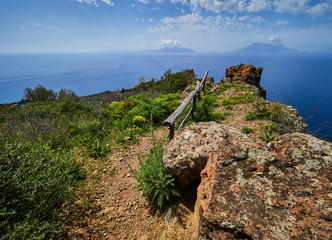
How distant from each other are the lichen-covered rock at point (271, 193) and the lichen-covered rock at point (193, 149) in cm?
85

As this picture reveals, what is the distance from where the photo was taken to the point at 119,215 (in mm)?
3629

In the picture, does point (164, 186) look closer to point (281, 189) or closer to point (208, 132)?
point (208, 132)

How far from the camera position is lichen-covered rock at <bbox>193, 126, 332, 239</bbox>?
1360 mm

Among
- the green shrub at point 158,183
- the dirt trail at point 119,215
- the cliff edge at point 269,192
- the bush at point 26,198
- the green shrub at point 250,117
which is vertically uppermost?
the cliff edge at point 269,192

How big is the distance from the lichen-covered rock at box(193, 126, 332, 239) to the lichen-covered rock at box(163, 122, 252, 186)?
2.78ft

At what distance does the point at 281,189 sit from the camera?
165 cm

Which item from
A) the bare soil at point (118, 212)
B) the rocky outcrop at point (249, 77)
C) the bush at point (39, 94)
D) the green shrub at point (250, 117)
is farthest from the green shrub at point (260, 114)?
the bush at point (39, 94)

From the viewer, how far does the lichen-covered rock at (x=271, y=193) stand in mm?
1360

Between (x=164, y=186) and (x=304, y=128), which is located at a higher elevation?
(x=164, y=186)

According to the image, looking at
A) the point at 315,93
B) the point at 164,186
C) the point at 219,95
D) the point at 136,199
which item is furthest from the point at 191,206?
the point at 315,93

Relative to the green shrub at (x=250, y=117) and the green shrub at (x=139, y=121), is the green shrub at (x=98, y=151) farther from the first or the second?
the green shrub at (x=250, y=117)

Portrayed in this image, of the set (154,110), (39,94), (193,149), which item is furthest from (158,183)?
(39,94)

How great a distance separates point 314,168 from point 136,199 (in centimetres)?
374

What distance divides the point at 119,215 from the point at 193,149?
250 centimetres
